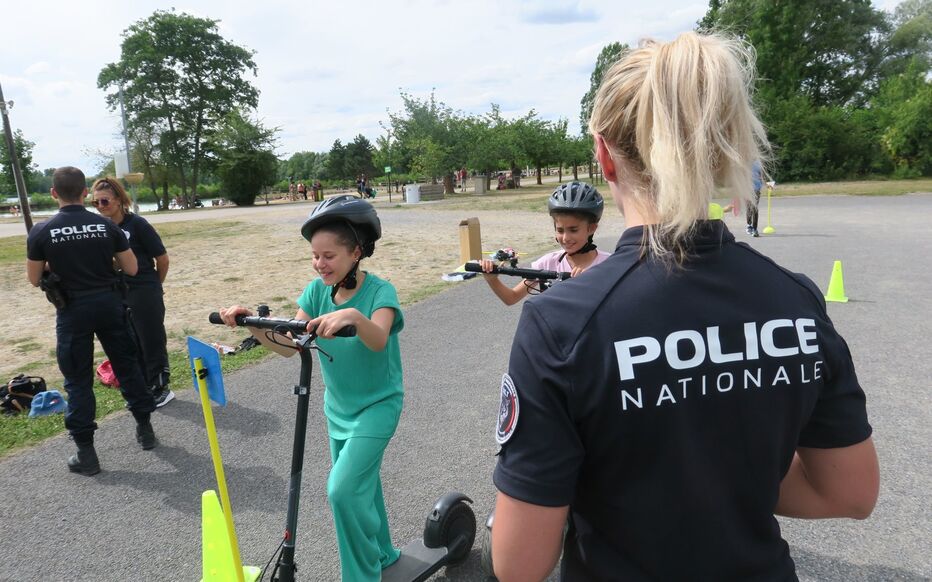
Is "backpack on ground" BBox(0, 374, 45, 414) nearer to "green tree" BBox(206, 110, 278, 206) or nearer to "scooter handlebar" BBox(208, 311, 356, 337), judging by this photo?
"scooter handlebar" BBox(208, 311, 356, 337)

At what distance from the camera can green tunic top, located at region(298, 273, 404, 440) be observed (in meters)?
2.70

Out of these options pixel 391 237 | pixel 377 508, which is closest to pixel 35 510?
pixel 377 508

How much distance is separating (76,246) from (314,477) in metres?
2.60

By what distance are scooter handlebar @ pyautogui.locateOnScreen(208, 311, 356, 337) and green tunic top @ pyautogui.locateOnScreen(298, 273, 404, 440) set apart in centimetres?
47

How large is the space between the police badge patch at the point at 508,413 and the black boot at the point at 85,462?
14.5ft

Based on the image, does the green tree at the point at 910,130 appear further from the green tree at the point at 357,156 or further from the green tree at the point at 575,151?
the green tree at the point at 357,156

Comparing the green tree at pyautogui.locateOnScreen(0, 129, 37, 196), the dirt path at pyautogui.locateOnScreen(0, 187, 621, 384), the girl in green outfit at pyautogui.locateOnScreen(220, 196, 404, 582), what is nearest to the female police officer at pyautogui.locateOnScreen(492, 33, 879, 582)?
the girl in green outfit at pyautogui.locateOnScreen(220, 196, 404, 582)

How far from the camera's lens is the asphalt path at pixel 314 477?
10.6 feet

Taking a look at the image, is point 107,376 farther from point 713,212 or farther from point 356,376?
point 713,212

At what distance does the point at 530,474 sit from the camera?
105cm

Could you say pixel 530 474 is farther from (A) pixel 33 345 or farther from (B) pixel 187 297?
(B) pixel 187 297

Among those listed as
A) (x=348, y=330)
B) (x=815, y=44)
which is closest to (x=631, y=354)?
(x=348, y=330)

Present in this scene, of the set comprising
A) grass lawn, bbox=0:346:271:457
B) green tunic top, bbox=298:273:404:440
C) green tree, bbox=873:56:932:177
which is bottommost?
grass lawn, bbox=0:346:271:457

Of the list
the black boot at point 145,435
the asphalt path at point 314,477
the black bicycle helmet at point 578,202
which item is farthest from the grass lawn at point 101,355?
the black bicycle helmet at point 578,202
